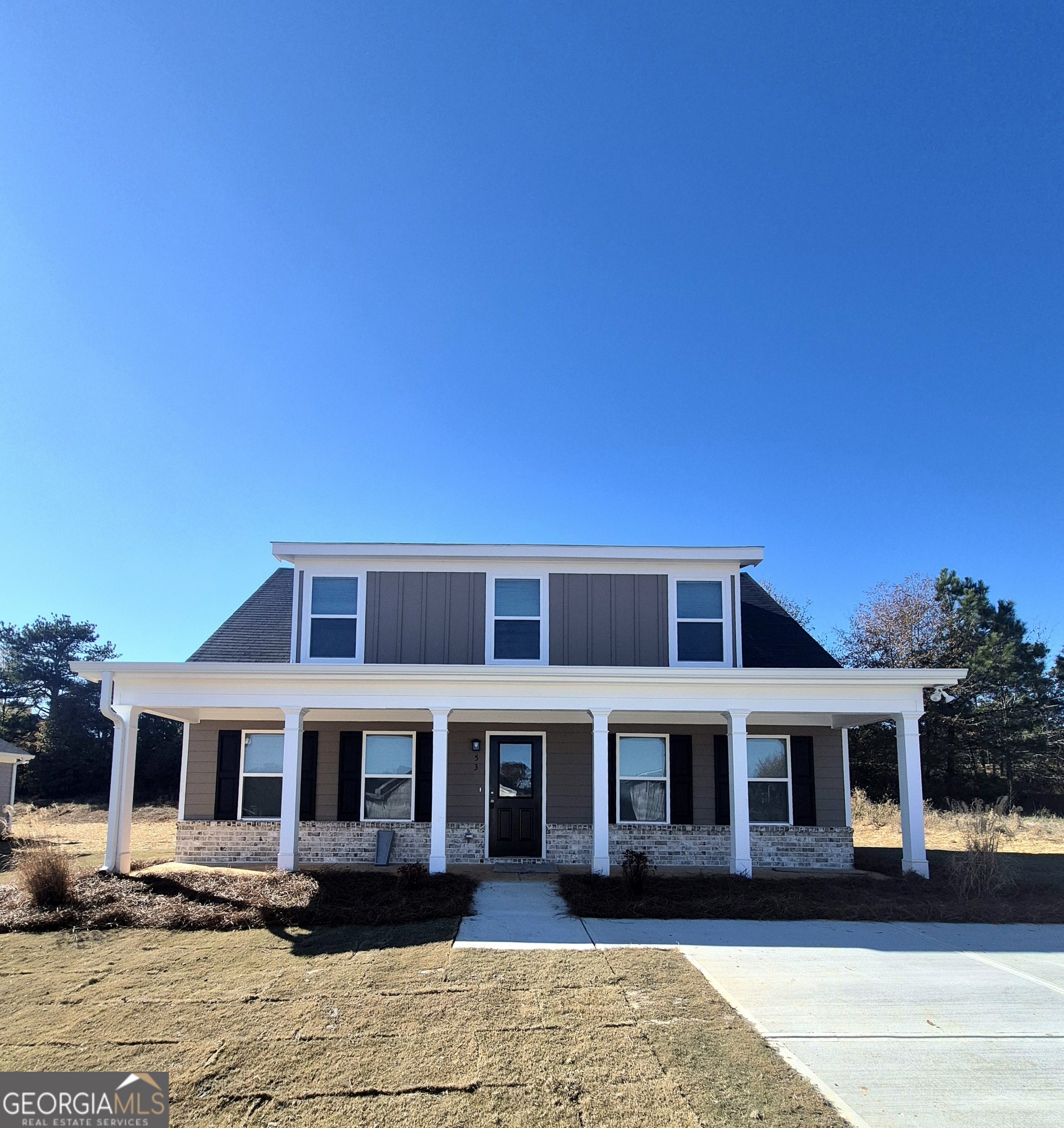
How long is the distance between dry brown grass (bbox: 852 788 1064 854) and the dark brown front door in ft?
21.8

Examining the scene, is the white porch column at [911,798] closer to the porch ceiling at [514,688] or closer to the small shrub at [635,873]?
the porch ceiling at [514,688]

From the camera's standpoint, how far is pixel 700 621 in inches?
501

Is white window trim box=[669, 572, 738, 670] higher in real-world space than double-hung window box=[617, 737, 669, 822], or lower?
higher

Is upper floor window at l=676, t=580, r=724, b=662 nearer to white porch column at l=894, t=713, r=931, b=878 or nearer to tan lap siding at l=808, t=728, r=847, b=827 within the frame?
tan lap siding at l=808, t=728, r=847, b=827

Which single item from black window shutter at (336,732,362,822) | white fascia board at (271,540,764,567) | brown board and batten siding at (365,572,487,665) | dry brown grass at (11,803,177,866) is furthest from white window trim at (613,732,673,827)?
dry brown grass at (11,803,177,866)

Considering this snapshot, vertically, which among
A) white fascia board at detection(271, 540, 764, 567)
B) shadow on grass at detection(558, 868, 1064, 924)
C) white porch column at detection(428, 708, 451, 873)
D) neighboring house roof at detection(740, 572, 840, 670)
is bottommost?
shadow on grass at detection(558, 868, 1064, 924)

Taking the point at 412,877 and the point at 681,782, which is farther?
the point at 681,782

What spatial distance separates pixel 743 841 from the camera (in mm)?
10406

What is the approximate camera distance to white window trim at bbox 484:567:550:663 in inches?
488

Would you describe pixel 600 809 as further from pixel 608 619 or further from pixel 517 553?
pixel 517 553

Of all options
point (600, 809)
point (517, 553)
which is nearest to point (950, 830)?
point (600, 809)

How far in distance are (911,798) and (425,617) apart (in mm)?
7860

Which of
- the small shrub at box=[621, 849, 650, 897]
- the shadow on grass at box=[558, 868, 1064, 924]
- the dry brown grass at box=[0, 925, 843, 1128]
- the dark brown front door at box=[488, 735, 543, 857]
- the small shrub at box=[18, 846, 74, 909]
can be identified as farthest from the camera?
the dark brown front door at box=[488, 735, 543, 857]

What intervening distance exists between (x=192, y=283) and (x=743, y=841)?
11884mm
